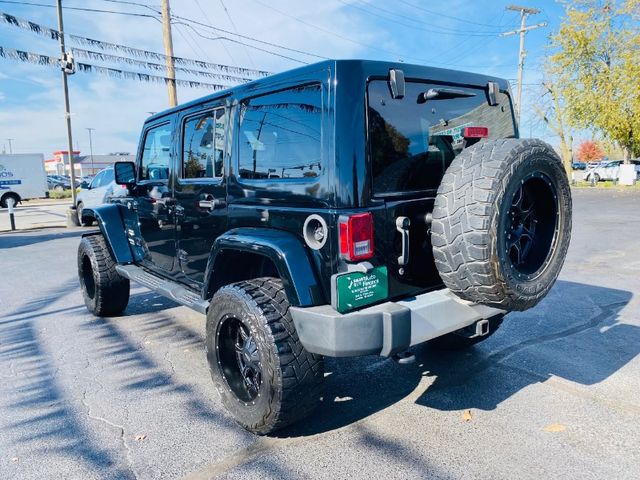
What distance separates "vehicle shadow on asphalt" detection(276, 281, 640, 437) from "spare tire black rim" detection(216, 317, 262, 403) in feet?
1.12

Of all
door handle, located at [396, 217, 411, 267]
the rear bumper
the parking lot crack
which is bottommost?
the parking lot crack

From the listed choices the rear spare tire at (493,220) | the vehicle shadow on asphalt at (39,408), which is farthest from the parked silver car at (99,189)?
the rear spare tire at (493,220)

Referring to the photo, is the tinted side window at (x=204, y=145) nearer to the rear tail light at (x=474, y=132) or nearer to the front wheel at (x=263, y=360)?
the front wheel at (x=263, y=360)

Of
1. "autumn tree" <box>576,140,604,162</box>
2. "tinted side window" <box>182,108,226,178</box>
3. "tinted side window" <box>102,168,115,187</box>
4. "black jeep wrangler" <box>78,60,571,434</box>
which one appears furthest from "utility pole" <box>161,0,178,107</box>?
"autumn tree" <box>576,140,604,162</box>

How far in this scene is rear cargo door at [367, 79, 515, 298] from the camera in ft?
8.37

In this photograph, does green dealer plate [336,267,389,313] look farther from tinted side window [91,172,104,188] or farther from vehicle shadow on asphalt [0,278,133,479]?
tinted side window [91,172,104,188]

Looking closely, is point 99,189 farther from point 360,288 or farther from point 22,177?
point 22,177

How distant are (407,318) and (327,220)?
0.65 m

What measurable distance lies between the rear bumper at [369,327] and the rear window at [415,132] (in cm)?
66

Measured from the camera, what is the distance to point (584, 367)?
141 inches

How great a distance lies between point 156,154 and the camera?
14.2 feet

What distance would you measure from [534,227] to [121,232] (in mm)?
3885

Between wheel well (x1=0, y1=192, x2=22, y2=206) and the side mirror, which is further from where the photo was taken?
wheel well (x1=0, y1=192, x2=22, y2=206)

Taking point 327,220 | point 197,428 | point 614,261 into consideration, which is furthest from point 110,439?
point 614,261
